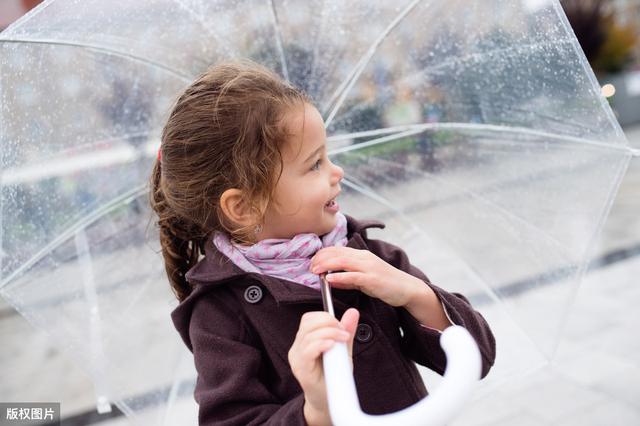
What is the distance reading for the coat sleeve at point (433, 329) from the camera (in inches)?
42.0

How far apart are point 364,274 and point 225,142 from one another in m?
0.31

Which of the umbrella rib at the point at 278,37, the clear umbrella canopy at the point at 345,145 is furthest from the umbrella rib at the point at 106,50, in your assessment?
the umbrella rib at the point at 278,37

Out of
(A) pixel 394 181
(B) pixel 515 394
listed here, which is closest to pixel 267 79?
(A) pixel 394 181

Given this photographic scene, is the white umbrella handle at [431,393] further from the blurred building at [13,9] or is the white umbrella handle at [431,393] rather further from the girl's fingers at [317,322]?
the blurred building at [13,9]

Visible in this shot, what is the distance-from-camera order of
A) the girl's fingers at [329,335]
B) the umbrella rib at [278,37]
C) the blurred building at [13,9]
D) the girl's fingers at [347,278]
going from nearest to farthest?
the girl's fingers at [329,335] < the girl's fingers at [347,278] < the umbrella rib at [278,37] < the blurred building at [13,9]

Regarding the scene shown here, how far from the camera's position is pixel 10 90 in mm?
1408

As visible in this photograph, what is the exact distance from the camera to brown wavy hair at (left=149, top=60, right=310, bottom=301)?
1.02m

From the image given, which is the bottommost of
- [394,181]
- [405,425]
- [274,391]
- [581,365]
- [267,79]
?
[405,425]

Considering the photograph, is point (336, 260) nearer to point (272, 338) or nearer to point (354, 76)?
point (272, 338)

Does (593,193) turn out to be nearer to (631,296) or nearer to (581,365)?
(581,365)

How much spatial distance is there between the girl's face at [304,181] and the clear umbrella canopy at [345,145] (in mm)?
556

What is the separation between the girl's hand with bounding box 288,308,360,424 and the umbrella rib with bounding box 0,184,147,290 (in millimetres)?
995

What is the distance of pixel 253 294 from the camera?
107 centimetres

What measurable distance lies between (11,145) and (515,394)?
204 centimetres
